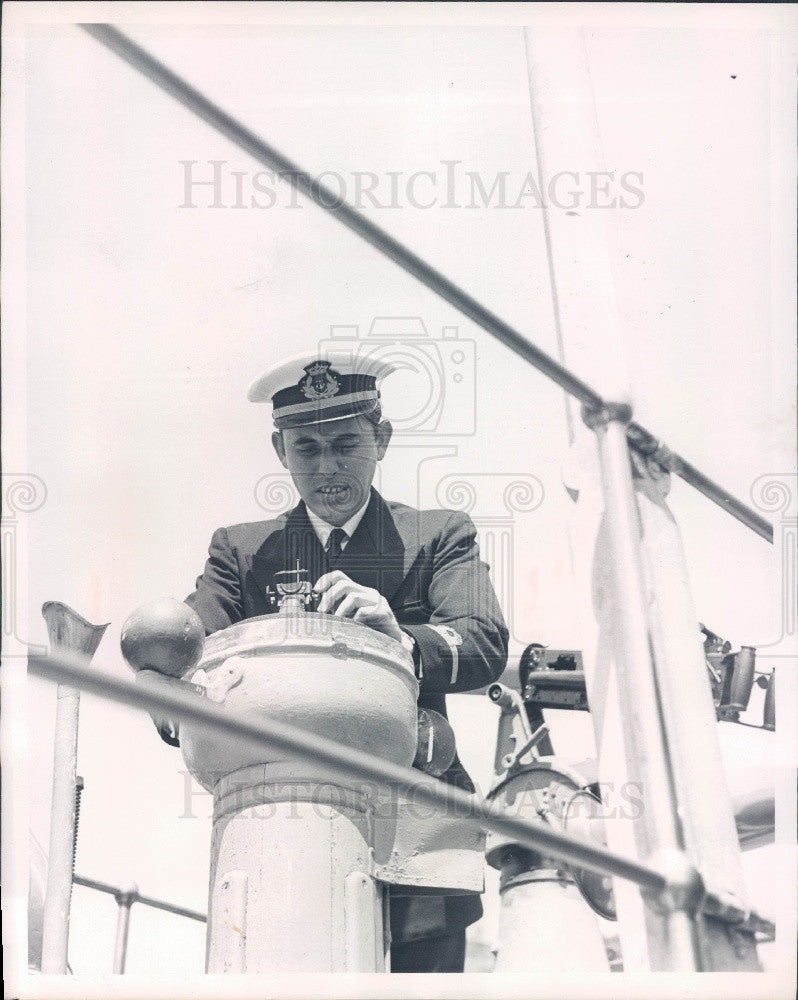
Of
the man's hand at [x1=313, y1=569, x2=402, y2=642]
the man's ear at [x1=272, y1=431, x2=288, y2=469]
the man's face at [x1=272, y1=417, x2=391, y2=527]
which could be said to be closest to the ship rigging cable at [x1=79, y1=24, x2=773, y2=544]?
the man's hand at [x1=313, y1=569, x2=402, y2=642]

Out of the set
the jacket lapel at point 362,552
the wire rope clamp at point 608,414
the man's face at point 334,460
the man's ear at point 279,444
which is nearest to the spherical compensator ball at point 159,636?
the wire rope clamp at point 608,414

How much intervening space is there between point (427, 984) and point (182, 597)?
2699 millimetres

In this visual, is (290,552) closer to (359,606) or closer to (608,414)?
(359,606)

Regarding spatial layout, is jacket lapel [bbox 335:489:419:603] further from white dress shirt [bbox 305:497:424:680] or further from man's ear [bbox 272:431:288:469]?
man's ear [bbox 272:431:288:469]

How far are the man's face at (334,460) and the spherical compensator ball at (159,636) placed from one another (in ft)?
9.52

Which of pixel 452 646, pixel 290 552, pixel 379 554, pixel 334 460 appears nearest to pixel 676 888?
pixel 452 646

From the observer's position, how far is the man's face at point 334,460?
28.0 feet

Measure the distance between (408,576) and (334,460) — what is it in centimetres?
85

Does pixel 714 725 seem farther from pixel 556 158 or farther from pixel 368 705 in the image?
pixel 556 158

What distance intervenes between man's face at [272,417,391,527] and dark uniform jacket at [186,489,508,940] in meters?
0.11

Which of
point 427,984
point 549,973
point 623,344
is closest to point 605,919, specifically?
point 549,973

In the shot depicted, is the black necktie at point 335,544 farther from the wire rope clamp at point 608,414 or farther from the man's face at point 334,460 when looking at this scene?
the wire rope clamp at point 608,414

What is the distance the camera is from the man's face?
855 centimetres

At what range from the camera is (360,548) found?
8484 millimetres
